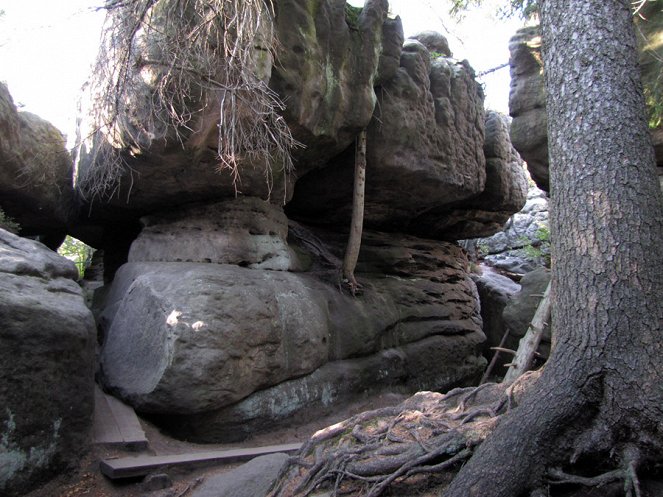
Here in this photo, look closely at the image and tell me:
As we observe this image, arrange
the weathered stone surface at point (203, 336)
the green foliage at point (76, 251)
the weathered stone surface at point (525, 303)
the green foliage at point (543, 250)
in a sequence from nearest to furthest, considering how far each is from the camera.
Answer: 1. the weathered stone surface at point (203, 336)
2. the weathered stone surface at point (525, 303)
3. the green foliage at point (76, 251)
4. the green foliage at point (543, 250)

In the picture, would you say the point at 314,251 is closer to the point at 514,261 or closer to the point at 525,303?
the point at 525,303

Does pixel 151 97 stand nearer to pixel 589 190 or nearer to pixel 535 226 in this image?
pixel 589 190

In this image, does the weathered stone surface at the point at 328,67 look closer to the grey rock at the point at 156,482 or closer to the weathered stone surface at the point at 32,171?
the weathered stone surface at the point at 32,171

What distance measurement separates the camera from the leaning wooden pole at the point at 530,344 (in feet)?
24.1

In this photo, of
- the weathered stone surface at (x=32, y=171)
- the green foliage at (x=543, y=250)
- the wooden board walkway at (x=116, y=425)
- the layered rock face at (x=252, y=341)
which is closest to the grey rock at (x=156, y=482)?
the wooden board walkway at (x=116, y=425)

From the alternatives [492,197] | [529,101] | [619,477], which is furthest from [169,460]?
[492,197]

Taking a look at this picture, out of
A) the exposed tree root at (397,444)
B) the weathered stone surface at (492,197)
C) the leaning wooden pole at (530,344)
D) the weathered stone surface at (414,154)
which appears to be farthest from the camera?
the weathered stone surface at (492,197)

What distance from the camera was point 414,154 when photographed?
8.85m

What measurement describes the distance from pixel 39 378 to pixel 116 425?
119cm

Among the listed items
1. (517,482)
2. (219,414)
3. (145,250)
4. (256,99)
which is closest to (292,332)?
(219,414)

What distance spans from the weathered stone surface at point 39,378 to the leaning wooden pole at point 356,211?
14.0 feet

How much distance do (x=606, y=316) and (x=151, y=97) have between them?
4.74 m

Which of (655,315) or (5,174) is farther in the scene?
(5,174)

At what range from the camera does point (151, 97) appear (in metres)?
5.64
